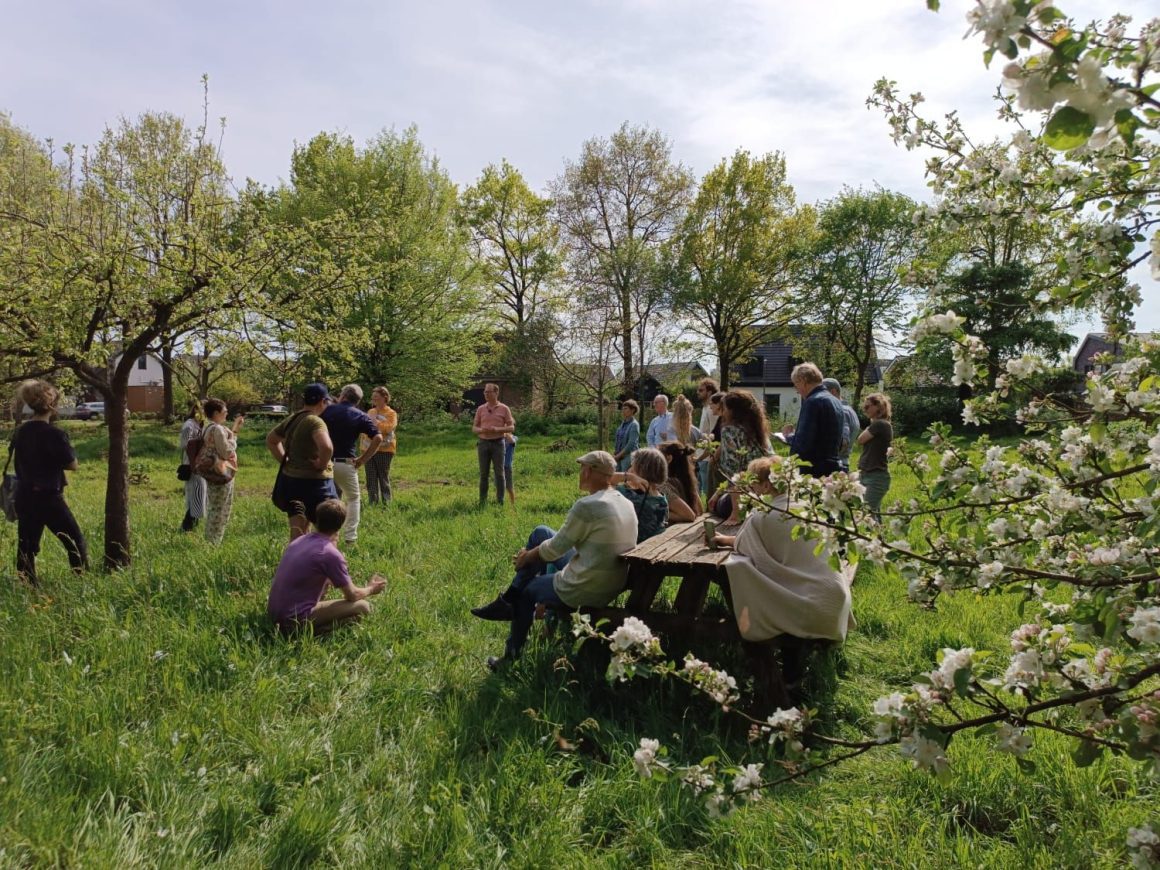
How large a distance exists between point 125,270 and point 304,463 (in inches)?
88.4

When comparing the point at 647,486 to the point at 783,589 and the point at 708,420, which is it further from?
the point at 708,420

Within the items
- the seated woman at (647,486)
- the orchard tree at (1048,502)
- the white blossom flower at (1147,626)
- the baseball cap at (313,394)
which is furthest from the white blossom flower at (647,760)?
the baseball cap at (313,394)

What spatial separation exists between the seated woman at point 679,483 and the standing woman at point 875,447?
66.2 inches

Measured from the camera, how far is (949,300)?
2238mm

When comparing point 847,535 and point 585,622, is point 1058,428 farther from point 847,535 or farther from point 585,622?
point 585,622

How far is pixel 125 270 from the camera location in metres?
5.89

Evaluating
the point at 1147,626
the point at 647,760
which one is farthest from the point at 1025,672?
the point at 647,760

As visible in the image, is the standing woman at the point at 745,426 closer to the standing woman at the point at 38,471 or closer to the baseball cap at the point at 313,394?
the baseball cap at the point at 313,394

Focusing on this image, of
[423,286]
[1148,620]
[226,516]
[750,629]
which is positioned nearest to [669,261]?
[423,286]

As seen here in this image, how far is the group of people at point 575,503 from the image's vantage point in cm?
363

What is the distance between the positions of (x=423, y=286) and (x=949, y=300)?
77.0 ft

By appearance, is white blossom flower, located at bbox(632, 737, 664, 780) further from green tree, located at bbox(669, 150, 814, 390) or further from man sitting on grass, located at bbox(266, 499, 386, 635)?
green tree, located at bbox(669, 150, 814, 390)

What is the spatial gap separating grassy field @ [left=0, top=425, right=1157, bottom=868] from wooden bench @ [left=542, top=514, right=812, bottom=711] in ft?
1.07

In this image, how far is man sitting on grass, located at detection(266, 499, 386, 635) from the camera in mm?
4496
